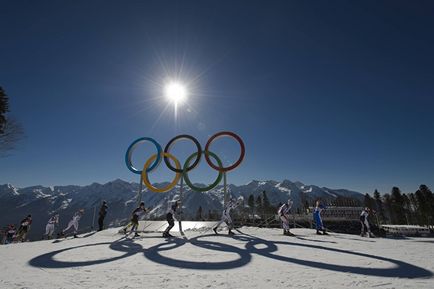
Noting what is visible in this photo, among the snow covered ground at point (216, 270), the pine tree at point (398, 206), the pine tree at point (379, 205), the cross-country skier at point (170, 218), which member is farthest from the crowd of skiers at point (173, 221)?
the pine tree at point (379, 205)

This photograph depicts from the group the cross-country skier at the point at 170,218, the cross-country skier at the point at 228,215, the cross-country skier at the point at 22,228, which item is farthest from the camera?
the cross-country skier at the point at 22,228

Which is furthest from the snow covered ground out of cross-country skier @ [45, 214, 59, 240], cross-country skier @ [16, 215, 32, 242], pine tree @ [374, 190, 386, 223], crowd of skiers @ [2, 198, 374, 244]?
pine tree @ [374, 190, 386, 223]

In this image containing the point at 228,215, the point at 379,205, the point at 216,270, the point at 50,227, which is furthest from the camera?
the point at 379,205

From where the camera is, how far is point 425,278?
5738mm

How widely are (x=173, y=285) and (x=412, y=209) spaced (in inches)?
4575

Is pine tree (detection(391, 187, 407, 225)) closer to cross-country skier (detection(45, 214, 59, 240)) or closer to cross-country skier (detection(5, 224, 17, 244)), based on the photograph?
cross-country skier (detection(45, 214, 59, 240))

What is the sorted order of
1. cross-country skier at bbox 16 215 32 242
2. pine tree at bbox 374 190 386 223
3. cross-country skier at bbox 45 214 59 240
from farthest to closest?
1. pine tree at bbox 374 190 386 223
2. cross-country skier at bbox 16 215 32 242
3. cross-country skier at bbox 45 214 59 240

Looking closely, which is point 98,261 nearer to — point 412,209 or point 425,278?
point 425,278

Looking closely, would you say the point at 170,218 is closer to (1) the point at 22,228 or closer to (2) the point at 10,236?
(1) the point at 22,228

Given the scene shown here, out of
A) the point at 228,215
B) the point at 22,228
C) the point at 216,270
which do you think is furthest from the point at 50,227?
the point at 216,270

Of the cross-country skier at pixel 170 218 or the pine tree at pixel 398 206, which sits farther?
the pine tree at pixel 398 206

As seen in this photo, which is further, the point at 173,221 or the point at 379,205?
the point at 379,205

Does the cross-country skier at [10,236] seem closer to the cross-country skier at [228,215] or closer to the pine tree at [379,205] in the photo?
the cross-country skier at [228,215]

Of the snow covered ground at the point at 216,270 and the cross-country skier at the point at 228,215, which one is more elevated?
the cross-country skier at the point at 228,215
